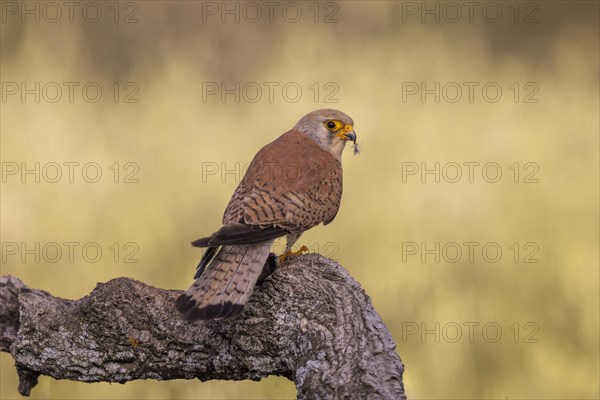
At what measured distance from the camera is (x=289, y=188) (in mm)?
5859

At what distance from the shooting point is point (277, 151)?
6137 mm

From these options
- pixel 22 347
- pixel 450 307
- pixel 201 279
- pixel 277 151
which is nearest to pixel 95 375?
pixel 22 347

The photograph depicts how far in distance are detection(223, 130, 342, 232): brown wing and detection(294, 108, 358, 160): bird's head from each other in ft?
0.20

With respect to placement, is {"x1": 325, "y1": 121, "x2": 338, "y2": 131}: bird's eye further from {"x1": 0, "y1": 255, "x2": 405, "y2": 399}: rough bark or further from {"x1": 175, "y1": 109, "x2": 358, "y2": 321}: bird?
{"x1": 0, "y1": 255, "x2": 405, "y2": 399}: rough bark

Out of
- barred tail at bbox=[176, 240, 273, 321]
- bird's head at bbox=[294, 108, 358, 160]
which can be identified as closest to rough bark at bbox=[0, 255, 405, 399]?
barred tail at bbox=[176, 240, 273, 321]

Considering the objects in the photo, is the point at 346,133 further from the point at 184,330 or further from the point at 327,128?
the point at 184,330

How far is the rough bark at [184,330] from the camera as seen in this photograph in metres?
5.11

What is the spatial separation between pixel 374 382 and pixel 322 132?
206cm

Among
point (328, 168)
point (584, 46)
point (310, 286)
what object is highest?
point (584, 46)

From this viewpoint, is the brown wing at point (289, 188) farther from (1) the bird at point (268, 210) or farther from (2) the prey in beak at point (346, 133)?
(2) the prey in beak at point (346, 133)

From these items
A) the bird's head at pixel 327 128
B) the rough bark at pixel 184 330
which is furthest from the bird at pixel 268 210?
the rough bark at pixel 184 330

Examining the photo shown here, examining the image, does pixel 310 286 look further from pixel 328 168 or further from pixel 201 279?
pixel 328 168

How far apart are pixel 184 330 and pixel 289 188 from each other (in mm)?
991

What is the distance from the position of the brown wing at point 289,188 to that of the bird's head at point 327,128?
6 centimetres
